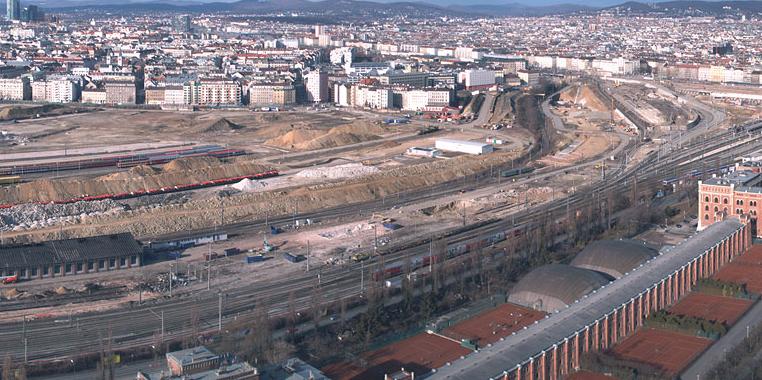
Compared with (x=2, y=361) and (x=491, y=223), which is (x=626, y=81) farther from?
(x=2, y=361)

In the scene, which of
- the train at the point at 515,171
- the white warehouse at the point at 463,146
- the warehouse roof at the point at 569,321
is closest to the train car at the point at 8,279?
the warehouse roof at the point at 569,321

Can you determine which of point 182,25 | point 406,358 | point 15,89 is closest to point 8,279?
point 406,358

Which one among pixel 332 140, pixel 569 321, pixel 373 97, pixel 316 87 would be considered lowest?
pixel 332 140

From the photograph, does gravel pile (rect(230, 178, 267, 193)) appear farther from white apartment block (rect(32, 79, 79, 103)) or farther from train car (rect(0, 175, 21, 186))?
white apartment block (rect(32, 79, 79, 103))

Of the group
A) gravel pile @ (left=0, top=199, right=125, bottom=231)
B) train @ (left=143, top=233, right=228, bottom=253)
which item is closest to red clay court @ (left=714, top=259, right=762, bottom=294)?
train @ (left=143, top=233, right=228, bottom=253)

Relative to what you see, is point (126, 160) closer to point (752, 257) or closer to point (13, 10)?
point (752, 257)

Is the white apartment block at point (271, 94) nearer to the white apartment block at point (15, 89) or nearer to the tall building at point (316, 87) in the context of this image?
the tall building at point (316, 87)

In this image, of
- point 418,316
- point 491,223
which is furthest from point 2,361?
point 491,223
